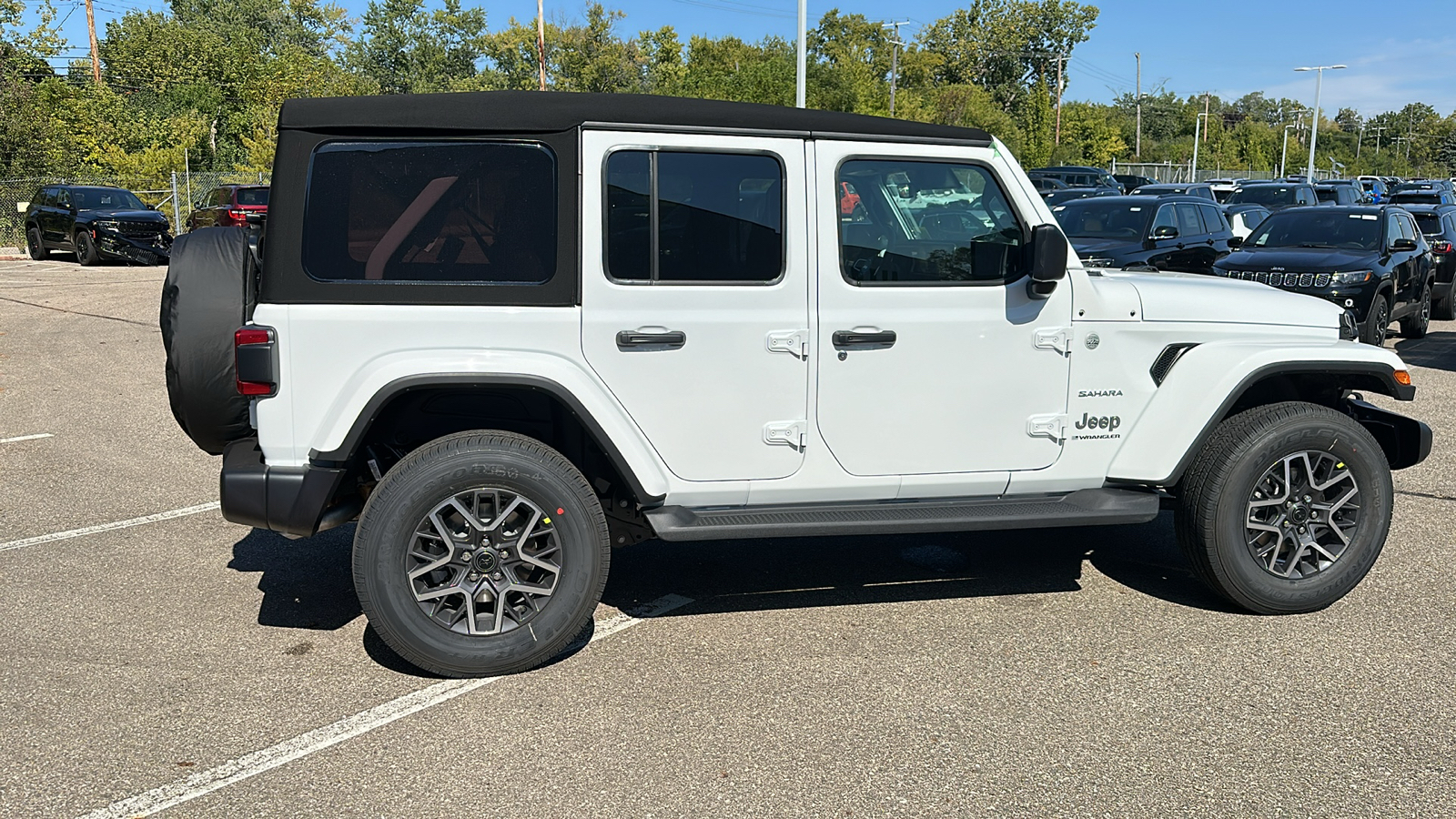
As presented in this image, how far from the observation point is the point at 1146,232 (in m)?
14.0

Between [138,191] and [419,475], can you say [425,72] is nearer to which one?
[138,191]

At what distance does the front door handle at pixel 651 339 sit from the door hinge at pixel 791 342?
33cm

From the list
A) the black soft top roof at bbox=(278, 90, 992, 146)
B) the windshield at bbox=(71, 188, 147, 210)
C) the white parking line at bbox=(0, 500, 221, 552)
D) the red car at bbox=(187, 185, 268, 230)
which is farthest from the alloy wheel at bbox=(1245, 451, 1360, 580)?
the windshield at bbox=(71, 188, 147, 210)

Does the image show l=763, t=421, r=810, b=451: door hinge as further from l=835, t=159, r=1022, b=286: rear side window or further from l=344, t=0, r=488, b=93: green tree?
l=344, t=0, r=488, b=93: green tree

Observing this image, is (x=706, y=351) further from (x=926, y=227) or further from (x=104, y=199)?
(x=104, y=199)

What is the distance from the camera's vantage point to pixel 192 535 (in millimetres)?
6047

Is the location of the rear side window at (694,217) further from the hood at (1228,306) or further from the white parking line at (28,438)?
the white parking line at (28,438)

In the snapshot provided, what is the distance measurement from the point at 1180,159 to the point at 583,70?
1684 inches

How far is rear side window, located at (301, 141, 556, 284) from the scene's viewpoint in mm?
4164

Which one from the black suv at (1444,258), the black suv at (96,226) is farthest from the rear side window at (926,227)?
the black suv at (96,226)

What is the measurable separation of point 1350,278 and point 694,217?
10.6 meters


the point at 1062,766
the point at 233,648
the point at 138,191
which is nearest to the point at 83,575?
the point at 233,648

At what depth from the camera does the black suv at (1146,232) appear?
1369 cm

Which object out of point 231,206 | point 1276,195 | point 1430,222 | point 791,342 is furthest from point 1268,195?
point 791,342
